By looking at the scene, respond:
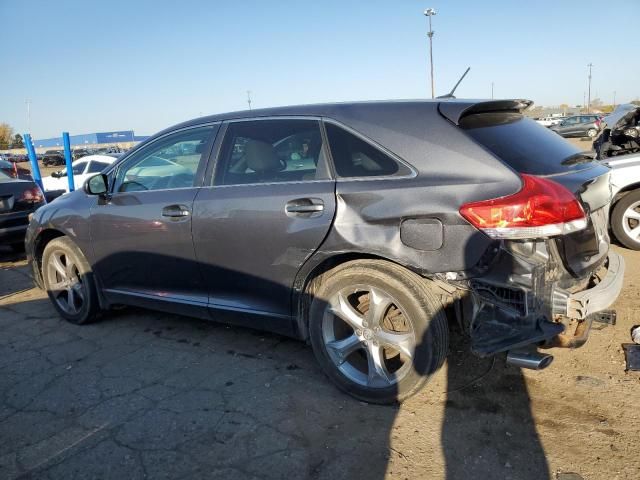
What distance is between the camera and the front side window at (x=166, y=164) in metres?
3.52

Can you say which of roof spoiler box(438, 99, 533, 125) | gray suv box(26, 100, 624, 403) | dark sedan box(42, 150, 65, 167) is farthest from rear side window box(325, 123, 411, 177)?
dark sedan box(42, 150, 65, 167)

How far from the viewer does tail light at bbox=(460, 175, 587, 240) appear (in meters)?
2.30

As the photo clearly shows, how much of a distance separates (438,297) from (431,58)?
134 feet

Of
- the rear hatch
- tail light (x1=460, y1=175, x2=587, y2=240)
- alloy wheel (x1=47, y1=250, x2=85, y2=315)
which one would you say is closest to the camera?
tail light (x1=460, y1=175, x2=587, y2=240)

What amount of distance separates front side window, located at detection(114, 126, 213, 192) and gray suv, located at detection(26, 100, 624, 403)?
2cm

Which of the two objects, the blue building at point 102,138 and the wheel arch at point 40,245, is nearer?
the wheel arch at point 40,245

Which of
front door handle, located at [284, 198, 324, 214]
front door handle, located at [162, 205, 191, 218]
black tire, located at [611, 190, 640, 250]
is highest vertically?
front door handle, located at [284, 198, 324, 214]

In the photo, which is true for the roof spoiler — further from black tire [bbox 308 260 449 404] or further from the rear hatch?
black tire [bbox 308 260 449 404]

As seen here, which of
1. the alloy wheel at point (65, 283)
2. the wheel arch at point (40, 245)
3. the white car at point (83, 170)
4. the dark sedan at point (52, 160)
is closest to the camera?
the alloy wheel at point (65, 283)

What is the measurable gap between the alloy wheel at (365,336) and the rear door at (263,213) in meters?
0.33

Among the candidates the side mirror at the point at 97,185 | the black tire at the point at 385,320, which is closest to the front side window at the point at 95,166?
the side mirror at the point at 97,185

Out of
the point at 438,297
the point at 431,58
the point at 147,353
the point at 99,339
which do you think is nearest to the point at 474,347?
the point at 438,297

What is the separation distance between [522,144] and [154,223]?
2526 millimetres

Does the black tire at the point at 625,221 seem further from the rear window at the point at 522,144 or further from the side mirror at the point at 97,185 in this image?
the side mirror at the point at 97,185
